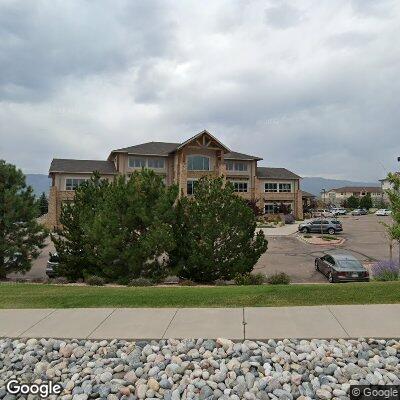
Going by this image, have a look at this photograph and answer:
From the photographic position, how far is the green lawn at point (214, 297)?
808 cm

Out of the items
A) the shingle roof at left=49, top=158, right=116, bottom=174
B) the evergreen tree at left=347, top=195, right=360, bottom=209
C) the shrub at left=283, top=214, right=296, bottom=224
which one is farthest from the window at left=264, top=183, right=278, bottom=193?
the evergreen tree at left=347, top=195, right=360, bottom=209

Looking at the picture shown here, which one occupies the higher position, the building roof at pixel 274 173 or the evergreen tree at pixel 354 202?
the building roof at pixel 274 173

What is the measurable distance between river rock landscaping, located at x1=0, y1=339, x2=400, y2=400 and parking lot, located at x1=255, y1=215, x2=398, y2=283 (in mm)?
13114

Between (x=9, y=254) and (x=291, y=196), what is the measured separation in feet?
156

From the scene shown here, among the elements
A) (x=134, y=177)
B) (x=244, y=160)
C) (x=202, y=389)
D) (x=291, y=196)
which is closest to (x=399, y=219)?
(x=202, y=389)

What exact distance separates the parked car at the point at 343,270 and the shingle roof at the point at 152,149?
34.6 m

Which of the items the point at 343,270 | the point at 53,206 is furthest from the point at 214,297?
the point at 53,206

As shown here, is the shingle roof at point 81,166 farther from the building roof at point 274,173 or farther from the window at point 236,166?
the building roof at point 274,173

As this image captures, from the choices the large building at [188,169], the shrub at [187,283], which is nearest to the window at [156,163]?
the large building at [188,169]

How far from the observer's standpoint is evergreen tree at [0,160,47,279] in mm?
17234

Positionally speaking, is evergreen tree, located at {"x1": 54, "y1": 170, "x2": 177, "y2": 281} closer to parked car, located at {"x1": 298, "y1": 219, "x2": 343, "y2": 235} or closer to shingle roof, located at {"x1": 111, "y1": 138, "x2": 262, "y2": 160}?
parked car, located at {"x1": 298, "y1": 219, "x2": 343, "y2": 235}

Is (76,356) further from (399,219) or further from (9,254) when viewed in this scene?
(9,254)

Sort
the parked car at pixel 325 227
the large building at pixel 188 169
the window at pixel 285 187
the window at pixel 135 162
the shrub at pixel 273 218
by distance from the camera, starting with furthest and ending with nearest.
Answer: the window at pixel 285 187
the shrub at pixel 273 218
the window at pixel 135 162
the large building at pixel 188 169
the parked car at pixel 325 227

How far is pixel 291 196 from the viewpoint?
5834cm
